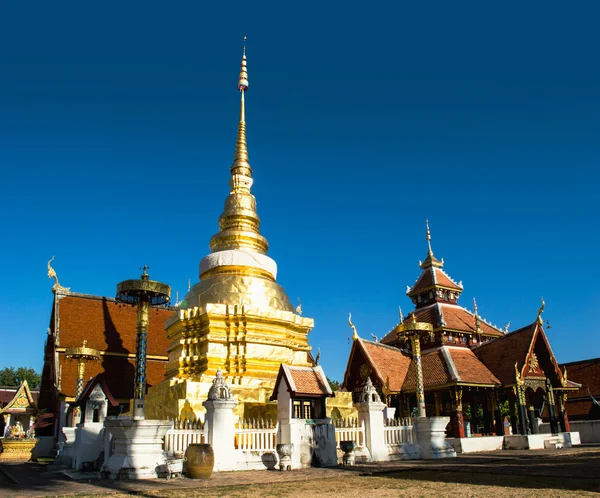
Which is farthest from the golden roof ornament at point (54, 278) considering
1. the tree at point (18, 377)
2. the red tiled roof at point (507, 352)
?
the tree at point (18, 377)

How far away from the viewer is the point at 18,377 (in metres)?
71.3

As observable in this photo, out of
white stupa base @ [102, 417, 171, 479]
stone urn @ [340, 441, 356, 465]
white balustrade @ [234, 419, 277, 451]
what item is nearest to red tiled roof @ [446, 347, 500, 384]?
stone urn @ [340, 441, 356, 465]

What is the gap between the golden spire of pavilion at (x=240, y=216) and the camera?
90.0ft

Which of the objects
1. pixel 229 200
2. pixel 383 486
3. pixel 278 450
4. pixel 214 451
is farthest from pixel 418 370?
pixel 229 200

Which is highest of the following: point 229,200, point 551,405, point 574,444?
point 229,200

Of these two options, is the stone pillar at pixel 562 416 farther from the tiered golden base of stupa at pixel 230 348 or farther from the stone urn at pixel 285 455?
the stone urn at pixel 285 455

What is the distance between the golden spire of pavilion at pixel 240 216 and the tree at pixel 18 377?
175 feet

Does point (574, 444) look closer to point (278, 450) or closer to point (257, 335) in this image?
point (257, 335)

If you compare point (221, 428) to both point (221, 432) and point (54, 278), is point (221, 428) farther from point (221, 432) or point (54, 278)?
point (54, 278)

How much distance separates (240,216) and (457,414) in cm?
1335

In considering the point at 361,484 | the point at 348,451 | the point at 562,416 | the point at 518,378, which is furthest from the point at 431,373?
the point at 361,484

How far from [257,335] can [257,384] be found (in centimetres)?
223

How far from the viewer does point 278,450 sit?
50.4 ft

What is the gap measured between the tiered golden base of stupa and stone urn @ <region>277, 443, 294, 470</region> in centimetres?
529
